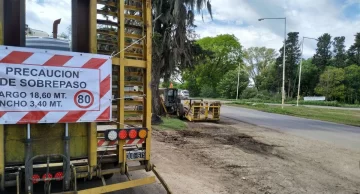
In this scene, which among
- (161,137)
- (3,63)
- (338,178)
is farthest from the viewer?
(161,137)

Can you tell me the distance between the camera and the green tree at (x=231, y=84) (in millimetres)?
68625

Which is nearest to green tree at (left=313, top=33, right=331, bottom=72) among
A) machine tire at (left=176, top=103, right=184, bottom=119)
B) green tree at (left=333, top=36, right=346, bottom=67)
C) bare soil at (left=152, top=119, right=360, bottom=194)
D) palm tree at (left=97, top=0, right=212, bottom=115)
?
green tree at (left=333, top=36, right=346, bottom=67)

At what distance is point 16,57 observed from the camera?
2900 mm

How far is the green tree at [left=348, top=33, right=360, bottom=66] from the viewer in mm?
72625

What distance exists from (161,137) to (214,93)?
200 ft

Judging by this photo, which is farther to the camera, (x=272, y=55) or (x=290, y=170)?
(x=272, y=55)

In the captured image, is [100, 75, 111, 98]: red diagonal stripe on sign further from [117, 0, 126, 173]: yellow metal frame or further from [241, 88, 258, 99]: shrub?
[241, 88, 258, 99]: shrub

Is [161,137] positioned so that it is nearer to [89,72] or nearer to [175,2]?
[175,2]

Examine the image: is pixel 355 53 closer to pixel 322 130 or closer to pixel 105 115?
pixel 322 130

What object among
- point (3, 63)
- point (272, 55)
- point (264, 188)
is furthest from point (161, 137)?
point (272, 55)

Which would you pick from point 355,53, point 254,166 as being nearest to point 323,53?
point 355,53

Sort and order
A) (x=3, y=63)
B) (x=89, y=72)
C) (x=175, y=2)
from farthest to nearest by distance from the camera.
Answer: (x=175, y=2)
(x=89, y=72)
(x=3, y=63)

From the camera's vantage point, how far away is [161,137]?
37.5 ft

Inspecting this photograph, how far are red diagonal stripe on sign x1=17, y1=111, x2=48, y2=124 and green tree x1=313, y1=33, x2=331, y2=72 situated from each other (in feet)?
262
